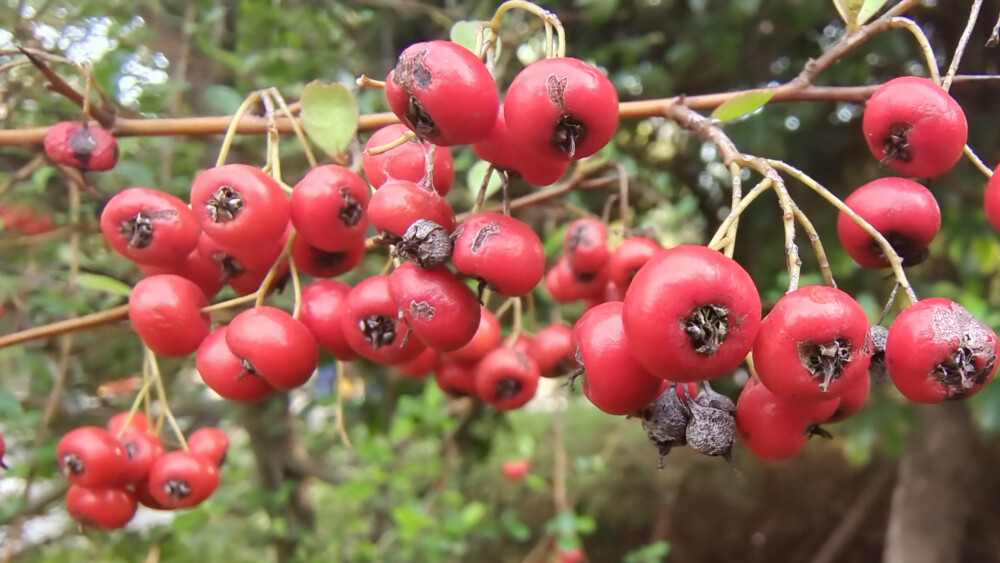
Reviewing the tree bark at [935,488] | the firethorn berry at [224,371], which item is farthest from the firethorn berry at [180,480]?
the tree bark at [935,488]

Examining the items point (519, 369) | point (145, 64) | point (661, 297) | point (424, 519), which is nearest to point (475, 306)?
point (661, 297)

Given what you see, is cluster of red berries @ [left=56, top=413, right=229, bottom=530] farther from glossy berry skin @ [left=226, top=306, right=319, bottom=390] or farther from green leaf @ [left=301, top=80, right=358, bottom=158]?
green leaf @ [left=301, top=80, right=358, bottom=158]

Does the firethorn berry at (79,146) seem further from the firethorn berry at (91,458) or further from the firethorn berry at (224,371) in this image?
the firethorn berry at (91,458)

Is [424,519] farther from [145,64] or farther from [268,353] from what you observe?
[145,64]

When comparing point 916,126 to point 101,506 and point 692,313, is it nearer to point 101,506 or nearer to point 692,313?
point 692,313

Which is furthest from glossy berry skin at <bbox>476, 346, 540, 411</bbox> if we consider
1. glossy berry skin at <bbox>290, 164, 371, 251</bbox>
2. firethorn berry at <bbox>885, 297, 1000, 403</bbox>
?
firethorn berry at <bbox>885, 297, 1000, 403</bbox>

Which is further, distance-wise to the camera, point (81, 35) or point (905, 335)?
point (81, 35)

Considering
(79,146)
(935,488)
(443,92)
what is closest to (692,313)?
(443,92)
